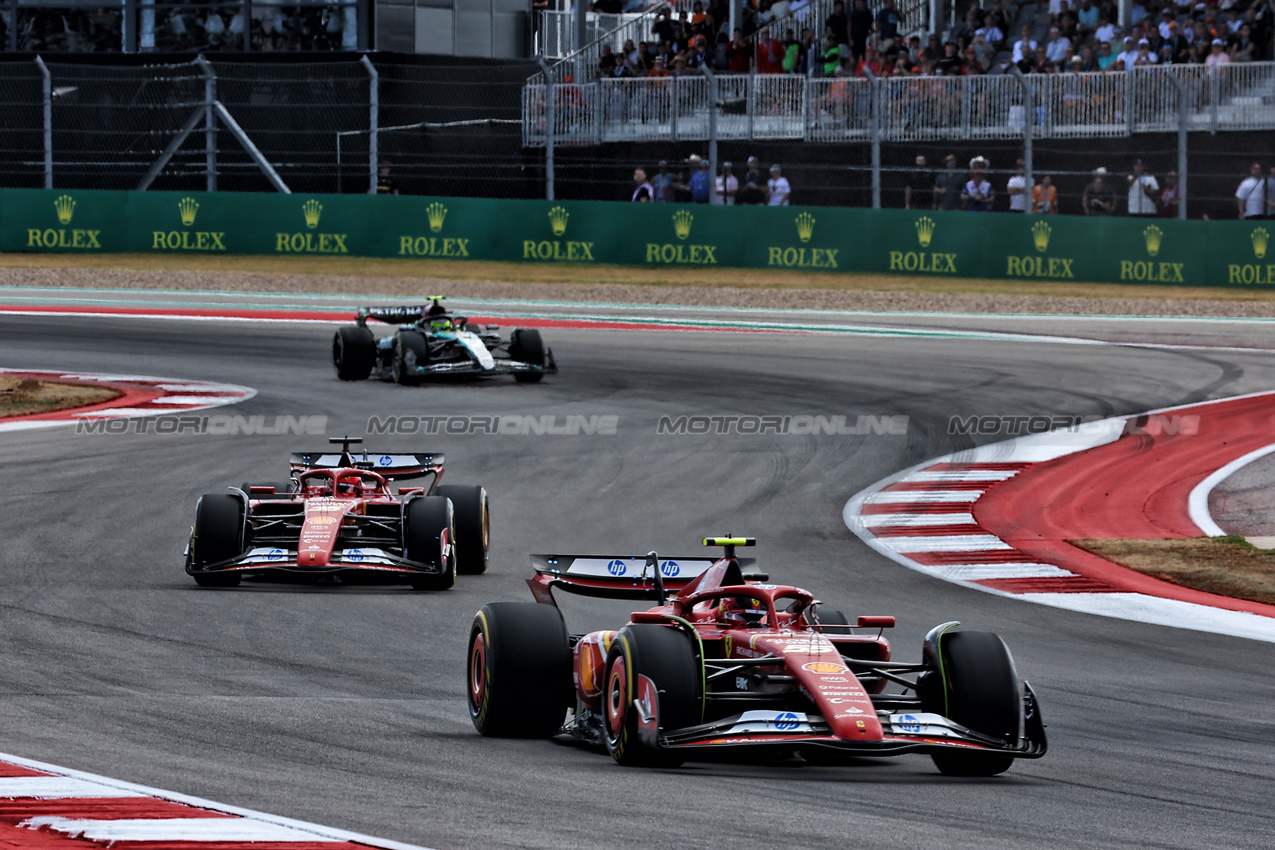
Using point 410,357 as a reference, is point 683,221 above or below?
above

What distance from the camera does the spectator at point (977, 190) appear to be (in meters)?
28.6

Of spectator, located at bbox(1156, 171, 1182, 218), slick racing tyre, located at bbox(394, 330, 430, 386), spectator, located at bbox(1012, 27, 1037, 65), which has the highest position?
spectator, located at bbox(1012, 27, 1037, 65)

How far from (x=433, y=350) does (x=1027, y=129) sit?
12.2 m

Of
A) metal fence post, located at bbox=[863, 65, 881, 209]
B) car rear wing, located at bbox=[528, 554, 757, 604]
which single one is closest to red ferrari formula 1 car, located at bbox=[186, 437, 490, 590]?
car rear wing, located at bbox=[528, 554, 757, 604]

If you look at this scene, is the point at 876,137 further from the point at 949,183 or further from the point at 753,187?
the point at 753,187

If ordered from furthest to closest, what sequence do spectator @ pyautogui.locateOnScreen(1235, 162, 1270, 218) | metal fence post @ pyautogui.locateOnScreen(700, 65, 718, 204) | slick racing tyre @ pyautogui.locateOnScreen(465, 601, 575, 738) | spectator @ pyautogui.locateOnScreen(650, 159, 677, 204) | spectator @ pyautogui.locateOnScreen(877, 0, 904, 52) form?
spectator @ pyautogui.locateOnScreen(877, 0, 904, 52)
spectator @ pyautogui.locateOnScreen(650, 159, 677, 204)
metal fence post @ pyautogui.locateOnScreen(700, 65, 718, 204)
spectator @ pyautogui.locateOnScreen(1235, 162, 1270, 218)
slick racing tyre @ pyautogui.locateOnScreen(465, 601, 575, 738)

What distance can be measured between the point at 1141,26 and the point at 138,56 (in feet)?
61.5

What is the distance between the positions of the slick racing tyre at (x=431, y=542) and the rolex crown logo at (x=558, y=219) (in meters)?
19.7

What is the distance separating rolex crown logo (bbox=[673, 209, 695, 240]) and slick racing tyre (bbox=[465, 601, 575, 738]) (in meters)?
23.0

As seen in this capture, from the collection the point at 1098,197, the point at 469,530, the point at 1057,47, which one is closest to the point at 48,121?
the point at 1057,47

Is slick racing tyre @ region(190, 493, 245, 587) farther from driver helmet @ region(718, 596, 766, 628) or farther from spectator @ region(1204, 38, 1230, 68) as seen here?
spectator @ region(1204, 38, 1230, 68)

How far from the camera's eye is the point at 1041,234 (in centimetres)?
2847

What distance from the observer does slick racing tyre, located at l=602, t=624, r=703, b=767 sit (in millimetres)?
6309

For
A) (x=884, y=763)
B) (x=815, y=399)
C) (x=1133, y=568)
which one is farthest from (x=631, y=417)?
(x=884, y=763)
